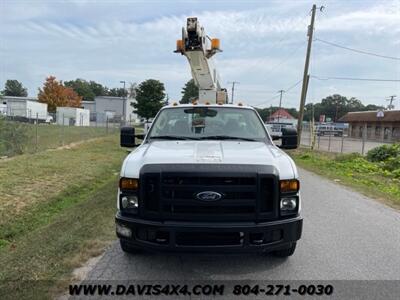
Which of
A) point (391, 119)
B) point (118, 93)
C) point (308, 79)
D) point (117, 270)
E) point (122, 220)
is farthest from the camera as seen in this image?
point (118, 93)

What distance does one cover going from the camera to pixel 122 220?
3988mm

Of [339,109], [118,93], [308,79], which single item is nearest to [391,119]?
[308,79]

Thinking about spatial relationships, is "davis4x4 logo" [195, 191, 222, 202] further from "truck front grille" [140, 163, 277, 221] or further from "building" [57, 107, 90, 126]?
"building" [57, 107, 90, 126]

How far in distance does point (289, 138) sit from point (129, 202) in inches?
113

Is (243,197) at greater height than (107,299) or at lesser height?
greater

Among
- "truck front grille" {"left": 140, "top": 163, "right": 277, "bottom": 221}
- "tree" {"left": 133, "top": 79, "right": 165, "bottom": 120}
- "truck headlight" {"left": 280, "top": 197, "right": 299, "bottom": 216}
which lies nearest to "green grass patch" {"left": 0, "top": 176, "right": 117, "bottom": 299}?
"truck front grille" {"left": 140, "top": 163, "right": 277, "bottom": 221}

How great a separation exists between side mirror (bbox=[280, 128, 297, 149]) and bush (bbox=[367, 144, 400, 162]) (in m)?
12.5

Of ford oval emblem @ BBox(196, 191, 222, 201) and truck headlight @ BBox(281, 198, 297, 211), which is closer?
ford oval emblem @ BBox(196, 191, 222, 201)

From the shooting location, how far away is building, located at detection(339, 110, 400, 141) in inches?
1982

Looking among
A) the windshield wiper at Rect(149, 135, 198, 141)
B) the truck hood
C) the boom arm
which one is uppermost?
the boom arm

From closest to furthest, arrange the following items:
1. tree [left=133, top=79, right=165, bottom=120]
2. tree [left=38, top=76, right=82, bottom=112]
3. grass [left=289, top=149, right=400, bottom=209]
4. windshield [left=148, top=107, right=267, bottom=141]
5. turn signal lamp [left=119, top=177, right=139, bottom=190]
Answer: turn signal lamp [left=119, top=177, right=139, bottom=190] < windshield [left=148, top=107, right=267, bottom=141] < grass [left=289, top=149, right=400, bottom=209] < tree [left=133, top=79, right=165, bottom=120] < tree [left=38, top=76, right=82, bottom=112]

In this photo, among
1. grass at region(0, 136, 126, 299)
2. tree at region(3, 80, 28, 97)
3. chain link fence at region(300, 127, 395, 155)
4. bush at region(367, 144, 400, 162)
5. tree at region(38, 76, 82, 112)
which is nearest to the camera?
grass at region(0, 136, 126, 299)

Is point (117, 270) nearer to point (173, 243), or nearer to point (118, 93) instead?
point (173, 243)

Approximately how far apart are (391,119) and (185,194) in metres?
53.5
